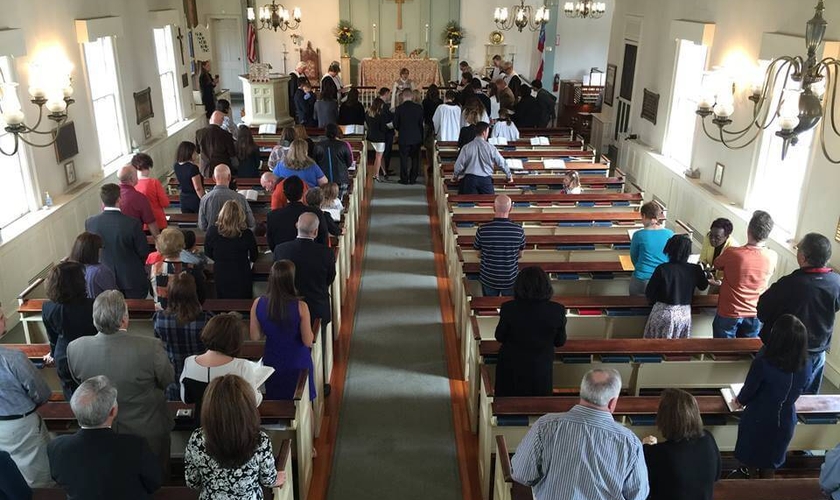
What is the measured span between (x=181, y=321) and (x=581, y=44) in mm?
17459

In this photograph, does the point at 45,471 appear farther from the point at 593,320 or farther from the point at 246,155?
the point at 246,155

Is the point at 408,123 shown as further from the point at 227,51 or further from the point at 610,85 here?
the point at 227,51

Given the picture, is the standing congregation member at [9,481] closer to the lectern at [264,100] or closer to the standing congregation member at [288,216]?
the standing congregation member at [288,216]

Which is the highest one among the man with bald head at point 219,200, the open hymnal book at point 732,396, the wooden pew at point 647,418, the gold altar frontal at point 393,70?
the gold altar frontal at point 393,70

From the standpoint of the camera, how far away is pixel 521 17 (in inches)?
609

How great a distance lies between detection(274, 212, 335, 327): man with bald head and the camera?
14.6 feet

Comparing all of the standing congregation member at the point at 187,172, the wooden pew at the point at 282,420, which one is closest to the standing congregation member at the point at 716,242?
the wooden pew at the point at 282,420

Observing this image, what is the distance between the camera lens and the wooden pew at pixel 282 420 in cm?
355

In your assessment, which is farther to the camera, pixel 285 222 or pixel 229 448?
pixel 285 222

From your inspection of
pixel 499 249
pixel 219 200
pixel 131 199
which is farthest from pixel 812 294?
pixel 131 199

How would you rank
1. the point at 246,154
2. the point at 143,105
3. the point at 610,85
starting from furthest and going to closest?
the point at 610,85 < the point at 143,105 < the point at 246,154

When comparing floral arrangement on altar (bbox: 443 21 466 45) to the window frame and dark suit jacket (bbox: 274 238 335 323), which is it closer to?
the window frame

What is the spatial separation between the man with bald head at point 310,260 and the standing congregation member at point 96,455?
204 cm

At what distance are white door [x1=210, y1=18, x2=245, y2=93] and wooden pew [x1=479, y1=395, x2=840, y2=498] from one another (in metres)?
17.8
